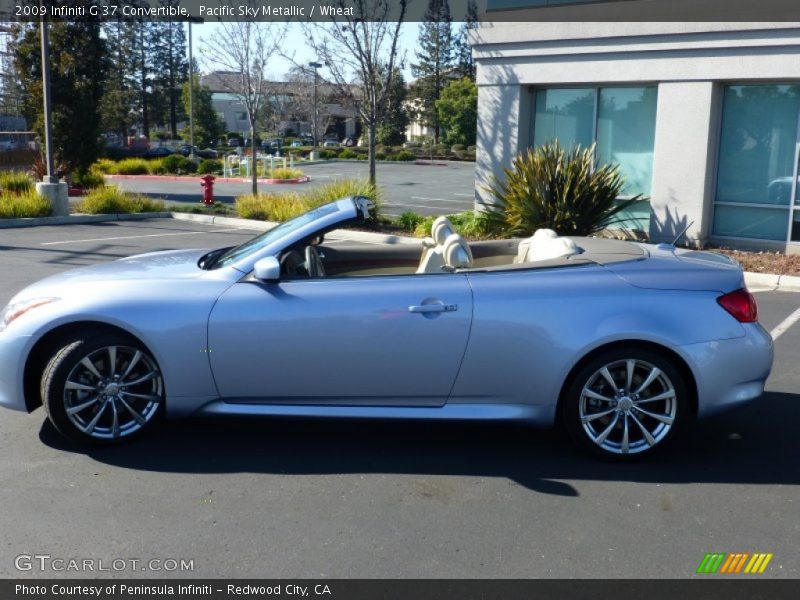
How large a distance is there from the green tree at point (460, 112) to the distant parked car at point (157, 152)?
19798 mm

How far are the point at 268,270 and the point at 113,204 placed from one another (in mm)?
15819

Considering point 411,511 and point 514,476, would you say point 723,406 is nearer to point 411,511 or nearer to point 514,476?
point 514,476

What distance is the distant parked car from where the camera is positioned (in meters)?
49.6

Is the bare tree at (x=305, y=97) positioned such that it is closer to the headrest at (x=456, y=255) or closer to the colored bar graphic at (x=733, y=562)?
the headrest at (x=456, y=255)

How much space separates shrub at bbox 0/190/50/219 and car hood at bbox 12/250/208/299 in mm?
13578

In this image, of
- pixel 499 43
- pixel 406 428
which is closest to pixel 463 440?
pixel 406 428

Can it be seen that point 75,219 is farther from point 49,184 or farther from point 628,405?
point 628,405

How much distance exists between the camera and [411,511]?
4465mm

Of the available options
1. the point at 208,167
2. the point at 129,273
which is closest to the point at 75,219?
the point at 129,273

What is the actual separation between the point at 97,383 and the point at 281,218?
13732mm

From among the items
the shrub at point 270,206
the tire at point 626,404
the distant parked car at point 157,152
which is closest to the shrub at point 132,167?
the distant parked car at point 157,152

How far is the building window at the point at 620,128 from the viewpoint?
50.8 feet

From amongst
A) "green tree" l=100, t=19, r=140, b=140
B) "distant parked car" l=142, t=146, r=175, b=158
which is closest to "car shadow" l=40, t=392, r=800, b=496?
"distant parked car" l=142, t=146, r=175, b=158

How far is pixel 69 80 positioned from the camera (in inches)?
968
